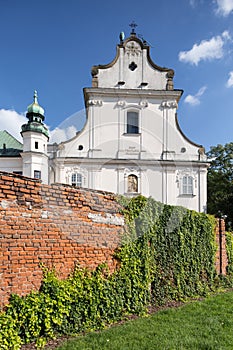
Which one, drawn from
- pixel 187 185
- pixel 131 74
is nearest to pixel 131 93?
pixel 131 74

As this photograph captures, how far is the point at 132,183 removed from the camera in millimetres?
20781

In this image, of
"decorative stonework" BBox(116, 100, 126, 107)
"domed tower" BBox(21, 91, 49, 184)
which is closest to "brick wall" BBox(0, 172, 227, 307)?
"domed tower" BBox(21, 91, 49, 184)

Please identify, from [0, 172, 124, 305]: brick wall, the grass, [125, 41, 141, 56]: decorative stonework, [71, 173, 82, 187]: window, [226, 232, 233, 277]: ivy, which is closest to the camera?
[0, 172, 124, 305]: brick wall

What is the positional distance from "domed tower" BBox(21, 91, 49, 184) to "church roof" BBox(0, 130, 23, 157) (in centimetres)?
156

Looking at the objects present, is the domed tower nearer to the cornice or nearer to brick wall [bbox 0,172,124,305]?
the cornice

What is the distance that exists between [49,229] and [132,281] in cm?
221

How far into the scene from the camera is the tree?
82.4 feet

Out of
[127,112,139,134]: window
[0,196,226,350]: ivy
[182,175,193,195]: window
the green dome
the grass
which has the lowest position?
the grass

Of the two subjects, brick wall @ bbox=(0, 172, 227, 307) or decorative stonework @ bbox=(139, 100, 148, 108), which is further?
decorative stonework @ bbox=(139, 100, 148, 108)

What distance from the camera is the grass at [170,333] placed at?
4160 millimetres

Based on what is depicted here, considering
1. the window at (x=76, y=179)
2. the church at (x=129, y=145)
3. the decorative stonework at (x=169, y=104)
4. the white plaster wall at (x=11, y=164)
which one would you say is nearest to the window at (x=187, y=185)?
the church at (x=129, y=145)

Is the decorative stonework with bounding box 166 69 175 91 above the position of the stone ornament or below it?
above

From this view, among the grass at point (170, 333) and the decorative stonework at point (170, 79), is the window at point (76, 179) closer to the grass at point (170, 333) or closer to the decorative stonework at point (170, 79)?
the decorative stonework at point (170, 79)

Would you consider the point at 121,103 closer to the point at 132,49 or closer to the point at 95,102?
the point at 95,102
